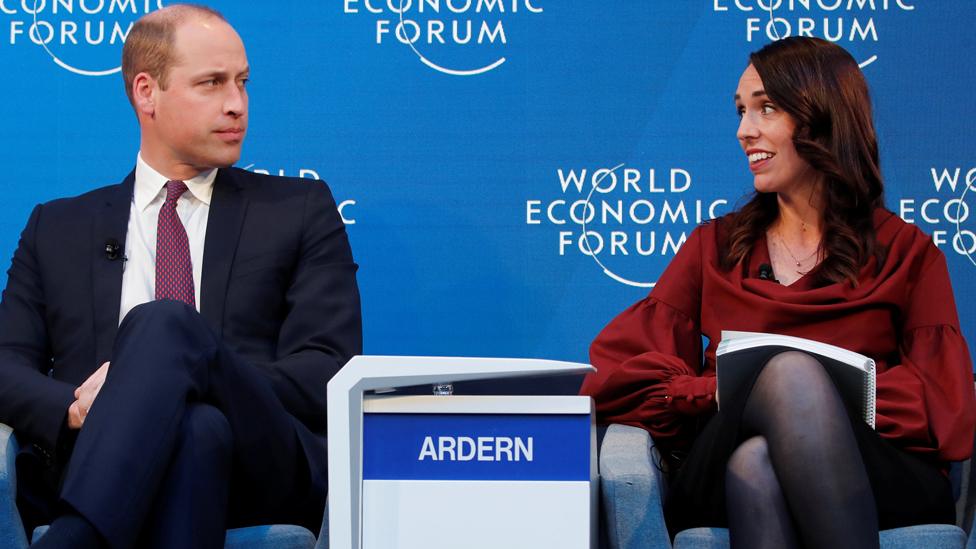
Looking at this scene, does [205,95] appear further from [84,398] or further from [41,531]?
[41,531]

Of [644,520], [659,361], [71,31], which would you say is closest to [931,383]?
[659,361]

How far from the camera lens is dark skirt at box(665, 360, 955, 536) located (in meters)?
2.54

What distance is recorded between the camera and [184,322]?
237 cm

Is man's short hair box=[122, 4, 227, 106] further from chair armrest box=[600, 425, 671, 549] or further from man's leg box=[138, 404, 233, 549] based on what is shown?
chair armrest box=[600, 425, 671, 549]

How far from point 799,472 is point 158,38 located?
6.15 ft

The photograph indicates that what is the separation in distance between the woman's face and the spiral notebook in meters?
0.60

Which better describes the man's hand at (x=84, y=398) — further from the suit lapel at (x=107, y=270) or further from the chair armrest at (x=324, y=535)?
the chair armrest at (x=324, y=535)

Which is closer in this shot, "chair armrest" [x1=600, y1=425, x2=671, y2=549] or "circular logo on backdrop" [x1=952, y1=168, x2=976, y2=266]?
"chair armrest" [x1=600, y1=425, x2=671, y2=549]

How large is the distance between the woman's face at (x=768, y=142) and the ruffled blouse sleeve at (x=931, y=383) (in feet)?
1.24

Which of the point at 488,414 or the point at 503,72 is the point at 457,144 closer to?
the point at 503,72

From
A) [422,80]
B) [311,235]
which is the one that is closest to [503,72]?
[422,80]

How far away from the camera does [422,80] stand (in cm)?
371

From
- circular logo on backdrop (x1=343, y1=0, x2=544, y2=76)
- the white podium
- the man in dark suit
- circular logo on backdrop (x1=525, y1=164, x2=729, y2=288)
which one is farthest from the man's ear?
the white podium

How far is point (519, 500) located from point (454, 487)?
115 mm
